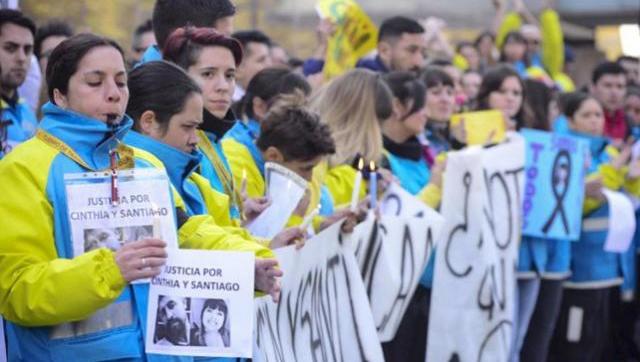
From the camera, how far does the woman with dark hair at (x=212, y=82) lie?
18.8 ft

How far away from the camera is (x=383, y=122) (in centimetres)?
826

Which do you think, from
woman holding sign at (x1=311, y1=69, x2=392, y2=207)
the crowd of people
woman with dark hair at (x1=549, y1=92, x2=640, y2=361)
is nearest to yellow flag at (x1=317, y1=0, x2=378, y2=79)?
the crowd of people

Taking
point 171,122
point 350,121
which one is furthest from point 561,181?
point 171,122

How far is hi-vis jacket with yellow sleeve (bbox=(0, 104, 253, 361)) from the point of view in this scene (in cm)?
421

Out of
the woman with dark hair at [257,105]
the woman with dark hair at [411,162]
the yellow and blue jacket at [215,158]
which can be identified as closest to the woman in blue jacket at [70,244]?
the yellow and blue jacket at [215,158]

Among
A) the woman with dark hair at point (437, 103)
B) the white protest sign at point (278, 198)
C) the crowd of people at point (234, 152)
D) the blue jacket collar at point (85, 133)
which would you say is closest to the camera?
the crowd of people at point (234, 152)

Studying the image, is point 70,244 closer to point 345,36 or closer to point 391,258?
point 391,258

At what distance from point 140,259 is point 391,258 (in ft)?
11.0

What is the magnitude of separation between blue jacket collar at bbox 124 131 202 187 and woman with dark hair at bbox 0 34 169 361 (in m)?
0.47

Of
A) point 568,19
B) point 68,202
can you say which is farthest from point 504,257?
point 568,19

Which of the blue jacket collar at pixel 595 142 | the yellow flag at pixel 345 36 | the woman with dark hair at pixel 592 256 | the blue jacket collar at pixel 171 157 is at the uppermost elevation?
the yellow flag at pixel 345 36

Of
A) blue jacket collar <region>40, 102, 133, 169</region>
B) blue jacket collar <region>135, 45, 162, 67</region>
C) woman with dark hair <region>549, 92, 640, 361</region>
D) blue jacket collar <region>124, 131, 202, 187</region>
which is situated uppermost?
blue jacket collar <region>135, 45, 162, 67</region>

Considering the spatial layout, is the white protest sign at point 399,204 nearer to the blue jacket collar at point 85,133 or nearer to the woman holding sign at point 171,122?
the woman holding sign at point 171,122

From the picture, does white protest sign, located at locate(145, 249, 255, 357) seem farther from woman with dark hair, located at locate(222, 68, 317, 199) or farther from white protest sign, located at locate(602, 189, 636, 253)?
white protest sign, located at locate(602, 189, 636, 253)
